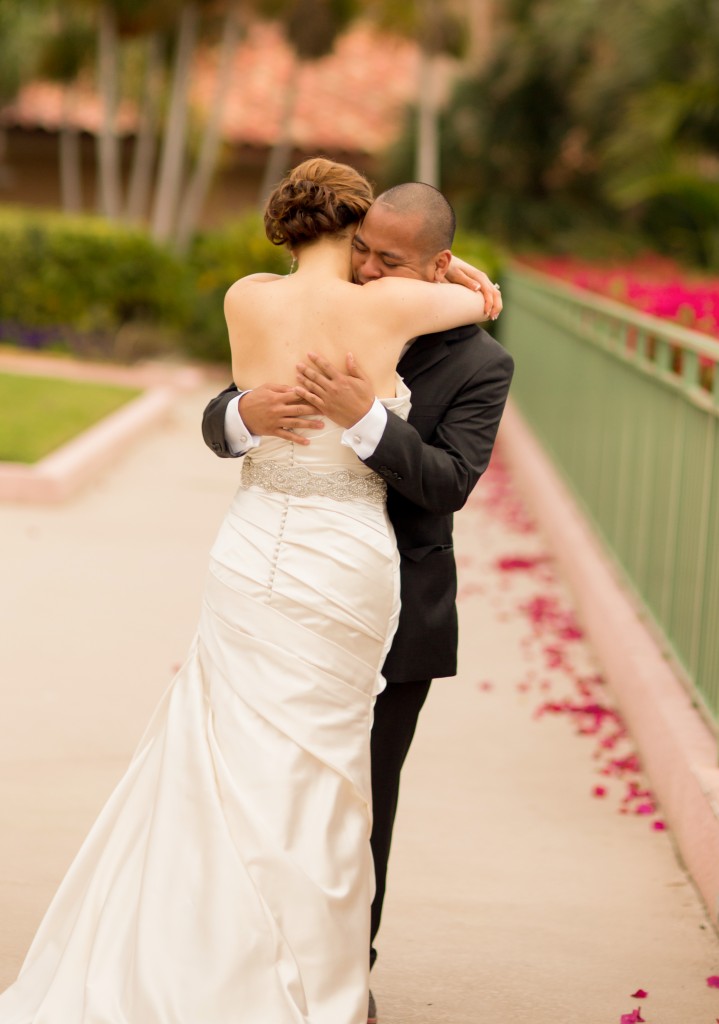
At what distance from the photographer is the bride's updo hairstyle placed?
3.21m

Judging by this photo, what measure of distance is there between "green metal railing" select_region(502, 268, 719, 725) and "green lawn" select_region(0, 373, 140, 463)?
153 inches

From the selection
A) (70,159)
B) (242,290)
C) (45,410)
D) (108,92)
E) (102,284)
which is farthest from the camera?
(70,159)

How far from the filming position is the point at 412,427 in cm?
322

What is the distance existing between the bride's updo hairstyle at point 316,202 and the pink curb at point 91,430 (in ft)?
23.7

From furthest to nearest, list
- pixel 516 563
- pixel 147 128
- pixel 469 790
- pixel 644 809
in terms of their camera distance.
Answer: pixel 147 128, pixel 516 563, pixel 469 790, pixel 644 809

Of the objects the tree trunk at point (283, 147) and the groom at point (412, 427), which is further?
the tree trunk at point (283, 147)

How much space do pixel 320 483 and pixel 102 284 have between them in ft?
50.2

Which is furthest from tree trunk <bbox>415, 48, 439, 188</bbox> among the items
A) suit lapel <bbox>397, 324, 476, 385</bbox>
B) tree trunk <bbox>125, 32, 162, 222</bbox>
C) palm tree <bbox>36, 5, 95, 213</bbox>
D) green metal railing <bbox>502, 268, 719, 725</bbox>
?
suit lapel <bbox>397, 324, 476, 385</bbox>

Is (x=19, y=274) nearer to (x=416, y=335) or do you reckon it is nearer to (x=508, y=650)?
(x=508, y=650)

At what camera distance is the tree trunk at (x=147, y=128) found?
24594mm

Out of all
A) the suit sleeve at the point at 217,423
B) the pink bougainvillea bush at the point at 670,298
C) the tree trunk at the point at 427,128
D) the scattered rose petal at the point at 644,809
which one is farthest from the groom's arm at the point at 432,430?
the tree trunk at the point at 427,128

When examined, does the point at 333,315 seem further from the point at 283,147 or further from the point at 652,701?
the point at 283,147

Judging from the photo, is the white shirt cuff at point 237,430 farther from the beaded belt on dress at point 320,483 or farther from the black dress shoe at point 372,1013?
the black dress shoe at point 372,1013

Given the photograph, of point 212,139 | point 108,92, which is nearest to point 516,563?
point 108,92
